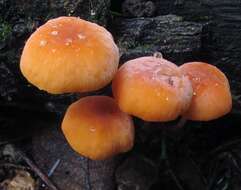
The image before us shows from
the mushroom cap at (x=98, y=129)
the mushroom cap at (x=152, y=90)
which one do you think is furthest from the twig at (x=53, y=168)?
the mushroom cap at (x=152, y=90)

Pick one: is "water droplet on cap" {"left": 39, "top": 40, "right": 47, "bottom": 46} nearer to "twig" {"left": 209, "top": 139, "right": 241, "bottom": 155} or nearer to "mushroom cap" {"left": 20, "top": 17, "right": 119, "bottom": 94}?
"mushroom cap" {"left": 20, "top": 17, "right": 119, "bottom": 94}

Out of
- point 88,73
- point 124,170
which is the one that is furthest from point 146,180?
point 88,73

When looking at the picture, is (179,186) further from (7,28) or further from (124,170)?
(7,28)

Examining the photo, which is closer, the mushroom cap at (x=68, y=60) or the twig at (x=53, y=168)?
the mushroom cap at (x=68, y=60)

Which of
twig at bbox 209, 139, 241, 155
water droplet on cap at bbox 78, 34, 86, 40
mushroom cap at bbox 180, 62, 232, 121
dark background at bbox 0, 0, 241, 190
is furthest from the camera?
twig at bbox 209, 139, 241, 155

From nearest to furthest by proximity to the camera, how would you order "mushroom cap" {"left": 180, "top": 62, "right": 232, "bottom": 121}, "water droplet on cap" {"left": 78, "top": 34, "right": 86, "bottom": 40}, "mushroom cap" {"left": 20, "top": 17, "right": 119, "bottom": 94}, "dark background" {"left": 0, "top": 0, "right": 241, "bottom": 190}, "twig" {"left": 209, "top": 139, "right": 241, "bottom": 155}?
1. "mushroom cap" {"left": 20, "top": 17, "right": 119, "bottom": 94}
2. "water droplet on cap" {"left": 78, "top": 34, "right": 86, "bottom": 40}
3. "mushroom cap" {"left": 180, "top": 62, "right": 232, "bottom": 121}
4. "dark background" {"left": 0, "top": 0, "right": 241, "bottom": 190}
5. "twig" {"left": 209, "top": 139, "right": 241, "bottom": 155}

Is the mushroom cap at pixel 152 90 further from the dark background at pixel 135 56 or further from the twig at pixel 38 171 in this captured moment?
the twig at pixel 38 171

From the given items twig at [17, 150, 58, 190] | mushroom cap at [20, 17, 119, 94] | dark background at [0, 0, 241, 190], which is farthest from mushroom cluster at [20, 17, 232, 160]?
twig at [17, 150, 58, 190]
